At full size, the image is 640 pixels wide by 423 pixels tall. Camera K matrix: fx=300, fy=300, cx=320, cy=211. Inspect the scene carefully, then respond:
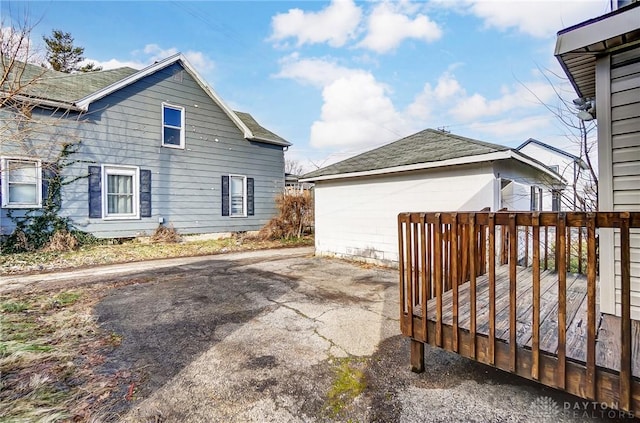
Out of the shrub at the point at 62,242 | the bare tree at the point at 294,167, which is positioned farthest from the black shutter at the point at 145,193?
the bare tree at the point at 294,167

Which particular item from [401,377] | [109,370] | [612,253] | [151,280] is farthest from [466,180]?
[151,280]

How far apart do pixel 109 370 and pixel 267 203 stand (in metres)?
10.3

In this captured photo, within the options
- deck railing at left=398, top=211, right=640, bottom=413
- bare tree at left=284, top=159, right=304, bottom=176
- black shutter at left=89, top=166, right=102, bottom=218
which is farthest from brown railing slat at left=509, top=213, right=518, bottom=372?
bare tree at left=284, top=159, right=304, bottom=176

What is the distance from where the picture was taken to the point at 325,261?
8086 mm

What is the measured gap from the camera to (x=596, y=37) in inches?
105

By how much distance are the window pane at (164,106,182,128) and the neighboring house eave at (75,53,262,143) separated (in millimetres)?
1217

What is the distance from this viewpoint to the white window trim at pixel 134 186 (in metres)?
8.98

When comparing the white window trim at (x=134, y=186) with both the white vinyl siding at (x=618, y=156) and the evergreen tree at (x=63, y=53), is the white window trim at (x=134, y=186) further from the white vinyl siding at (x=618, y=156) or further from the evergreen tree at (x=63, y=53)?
the evergreen tree at (x=63, y=53)

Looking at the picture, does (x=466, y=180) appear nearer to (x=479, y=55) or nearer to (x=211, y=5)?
(x=479, y=55)

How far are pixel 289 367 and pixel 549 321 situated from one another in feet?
7.15

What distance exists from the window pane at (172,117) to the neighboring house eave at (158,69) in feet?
3.99

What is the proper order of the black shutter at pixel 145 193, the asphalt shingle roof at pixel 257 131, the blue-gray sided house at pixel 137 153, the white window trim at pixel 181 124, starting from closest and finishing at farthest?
the blue-gray sided house at pixel 137 153
the black shutter at pixel 145 193
the white window trim at pixel 181 124
the asphalt shingle roof at pixel 257 131

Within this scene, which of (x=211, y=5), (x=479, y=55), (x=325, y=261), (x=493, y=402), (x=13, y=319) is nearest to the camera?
(x=493, y=402)

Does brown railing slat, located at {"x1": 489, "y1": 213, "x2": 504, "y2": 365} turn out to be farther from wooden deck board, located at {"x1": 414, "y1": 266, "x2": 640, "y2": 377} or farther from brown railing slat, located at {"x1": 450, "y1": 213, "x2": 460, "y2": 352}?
brown railing slat, located at {"x1": 450, "y1": 213, "x2": 460, "y2": 352}
